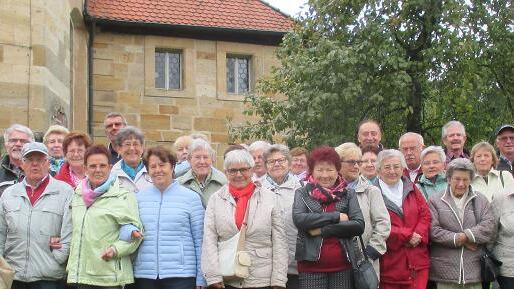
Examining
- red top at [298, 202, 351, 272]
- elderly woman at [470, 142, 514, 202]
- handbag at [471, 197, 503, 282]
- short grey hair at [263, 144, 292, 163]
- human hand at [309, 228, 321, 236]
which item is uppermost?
short grey hair at [263, 144, 292, 163]

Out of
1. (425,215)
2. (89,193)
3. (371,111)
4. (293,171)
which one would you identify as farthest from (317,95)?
(89,193)

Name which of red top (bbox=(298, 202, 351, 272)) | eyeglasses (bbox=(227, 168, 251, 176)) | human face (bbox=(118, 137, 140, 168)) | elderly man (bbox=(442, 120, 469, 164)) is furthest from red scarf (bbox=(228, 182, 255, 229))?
elderly man (bbox=(442, 120, 469, 164))

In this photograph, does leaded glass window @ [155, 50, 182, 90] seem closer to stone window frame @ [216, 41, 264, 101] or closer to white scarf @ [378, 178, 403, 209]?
stone window frame @ [216, 41, 264, 101]

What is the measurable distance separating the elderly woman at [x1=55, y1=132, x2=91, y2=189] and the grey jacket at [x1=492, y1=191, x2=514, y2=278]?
389 centimetres

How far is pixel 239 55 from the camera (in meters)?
20.1

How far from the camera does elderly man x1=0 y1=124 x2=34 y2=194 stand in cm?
768

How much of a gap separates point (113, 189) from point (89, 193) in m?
0.21

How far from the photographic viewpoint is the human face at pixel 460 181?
7.13m

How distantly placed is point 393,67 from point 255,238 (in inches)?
330

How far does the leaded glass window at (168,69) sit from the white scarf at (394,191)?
12.8m

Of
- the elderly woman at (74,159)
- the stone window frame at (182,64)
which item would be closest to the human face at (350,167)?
the elderly woman at (74,159)

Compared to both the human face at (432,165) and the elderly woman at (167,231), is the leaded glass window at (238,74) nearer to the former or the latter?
the human face at (432,165)

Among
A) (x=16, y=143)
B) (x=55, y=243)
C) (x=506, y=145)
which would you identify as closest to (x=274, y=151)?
(x=55, y=243)

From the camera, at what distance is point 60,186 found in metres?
6.82
